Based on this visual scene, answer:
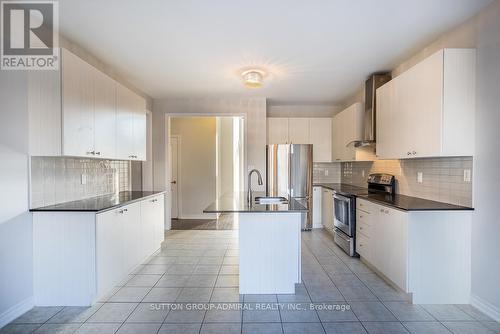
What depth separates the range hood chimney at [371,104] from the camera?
3594mm

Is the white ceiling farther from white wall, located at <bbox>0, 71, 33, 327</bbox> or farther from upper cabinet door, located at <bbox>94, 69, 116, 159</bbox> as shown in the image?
white wall, located at <bbox>0, 71, 33, 327</bbox>

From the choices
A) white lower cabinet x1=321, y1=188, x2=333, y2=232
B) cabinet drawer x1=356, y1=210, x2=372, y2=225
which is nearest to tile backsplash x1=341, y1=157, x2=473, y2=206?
cabinet drawer x1=356, y1=210, x2=372, y2=225

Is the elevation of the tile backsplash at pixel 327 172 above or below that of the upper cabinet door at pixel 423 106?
below

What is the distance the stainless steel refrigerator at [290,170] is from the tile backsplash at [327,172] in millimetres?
655

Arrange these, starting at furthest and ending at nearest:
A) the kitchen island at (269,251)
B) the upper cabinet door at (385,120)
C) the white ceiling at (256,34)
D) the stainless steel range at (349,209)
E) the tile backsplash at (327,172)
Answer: the tile backsplash at (327,172) < the stainless steel range at (349,209) < the upper cabinet door at (385,120) < the kitchen island at (269,251) < the white ceiling at (256,34)

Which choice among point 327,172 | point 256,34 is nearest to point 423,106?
point 256,34

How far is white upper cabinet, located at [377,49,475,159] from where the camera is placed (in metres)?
2.26

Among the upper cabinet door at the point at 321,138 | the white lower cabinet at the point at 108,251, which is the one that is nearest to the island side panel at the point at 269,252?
the white lower cabinet at the point at 108,251

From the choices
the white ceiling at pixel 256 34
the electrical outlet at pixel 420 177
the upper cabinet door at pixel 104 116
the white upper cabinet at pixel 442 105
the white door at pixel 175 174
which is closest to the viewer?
the white ceiling at pixel 256 34

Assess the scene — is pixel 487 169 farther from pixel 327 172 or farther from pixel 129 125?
pixel 129 125

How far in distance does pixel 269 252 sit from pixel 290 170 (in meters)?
2.53

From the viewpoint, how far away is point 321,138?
5.25m

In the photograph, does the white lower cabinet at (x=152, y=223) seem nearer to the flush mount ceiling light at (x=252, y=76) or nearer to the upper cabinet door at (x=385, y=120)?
the flush mount ceiling light at (x=252, y=76)

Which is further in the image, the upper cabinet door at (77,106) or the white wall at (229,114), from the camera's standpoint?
the white wall at (229,114)
